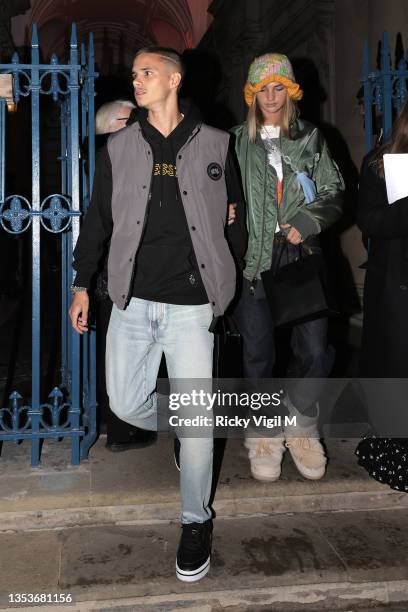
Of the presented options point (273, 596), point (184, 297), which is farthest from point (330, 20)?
point (273, 596)

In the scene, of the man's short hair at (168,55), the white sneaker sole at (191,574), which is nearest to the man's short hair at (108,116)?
the man's short hair at (168,55)

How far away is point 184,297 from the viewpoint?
2.55m

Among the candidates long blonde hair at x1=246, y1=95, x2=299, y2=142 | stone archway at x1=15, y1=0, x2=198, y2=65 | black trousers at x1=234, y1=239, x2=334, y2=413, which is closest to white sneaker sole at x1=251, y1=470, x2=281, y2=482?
black trousers at x1=234, y1=239, x2=334, y2=413

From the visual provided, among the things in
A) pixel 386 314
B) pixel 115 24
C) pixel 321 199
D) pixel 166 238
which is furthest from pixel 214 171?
pixel 115 24

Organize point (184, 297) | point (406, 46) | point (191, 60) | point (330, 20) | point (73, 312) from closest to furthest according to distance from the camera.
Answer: point (184, 297)
point (73, 312)
point (406, 46)
point (330, 20)
point (191, 60)

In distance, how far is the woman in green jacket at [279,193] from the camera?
3.12 metres

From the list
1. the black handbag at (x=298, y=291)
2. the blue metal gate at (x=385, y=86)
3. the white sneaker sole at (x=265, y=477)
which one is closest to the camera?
the black handbag at (x=298, y=291)

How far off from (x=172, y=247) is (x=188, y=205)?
0.19 meters

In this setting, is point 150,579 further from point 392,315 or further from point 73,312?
point 392,315

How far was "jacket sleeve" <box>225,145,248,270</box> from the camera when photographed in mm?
2748

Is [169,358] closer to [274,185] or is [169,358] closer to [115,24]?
[274,185]

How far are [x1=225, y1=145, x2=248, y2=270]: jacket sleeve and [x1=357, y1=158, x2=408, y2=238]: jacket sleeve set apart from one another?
23.6 inches

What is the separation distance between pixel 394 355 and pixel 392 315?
188 millimetres

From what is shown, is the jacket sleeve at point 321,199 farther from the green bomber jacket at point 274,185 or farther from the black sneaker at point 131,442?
the black sneaker at point 131,442
